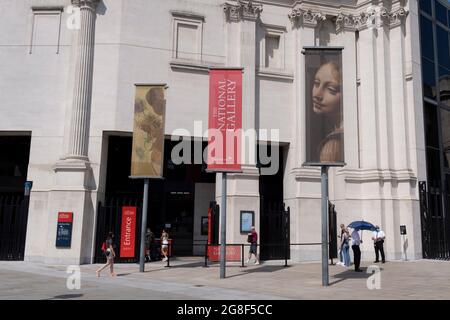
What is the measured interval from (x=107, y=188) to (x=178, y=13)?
981 cm

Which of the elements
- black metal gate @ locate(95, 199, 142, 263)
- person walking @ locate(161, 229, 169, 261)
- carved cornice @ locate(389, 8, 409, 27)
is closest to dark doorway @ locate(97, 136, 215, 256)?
black metal gate @ locate(95, 199, 142, 263)

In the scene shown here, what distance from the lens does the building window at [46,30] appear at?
21906mm

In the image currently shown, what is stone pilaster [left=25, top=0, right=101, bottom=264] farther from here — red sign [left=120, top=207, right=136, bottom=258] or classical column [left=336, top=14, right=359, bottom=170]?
classical column [left=336, top=14, right=359, bottom=170]

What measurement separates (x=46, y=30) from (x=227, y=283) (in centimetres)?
1590

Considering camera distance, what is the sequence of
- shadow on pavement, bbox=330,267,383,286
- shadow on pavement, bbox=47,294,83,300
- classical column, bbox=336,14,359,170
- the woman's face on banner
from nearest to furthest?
Result: shadow on pavement, bbox=47,294,83,300 → the woman's face on banner → shadow on pavement, bbox=330,267,383,286 → classical column, bbox=336,14,359,170

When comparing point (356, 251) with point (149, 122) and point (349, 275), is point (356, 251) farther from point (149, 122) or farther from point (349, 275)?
point (149, 122)

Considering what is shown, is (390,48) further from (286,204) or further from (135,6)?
(135,6)

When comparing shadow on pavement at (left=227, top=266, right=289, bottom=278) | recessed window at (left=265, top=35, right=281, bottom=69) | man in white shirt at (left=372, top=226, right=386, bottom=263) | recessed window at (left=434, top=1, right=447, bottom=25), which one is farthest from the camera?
recessed window at (left=434, top=1, right=447, bottom=25)

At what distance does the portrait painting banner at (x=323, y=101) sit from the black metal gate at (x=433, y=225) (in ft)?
36.3

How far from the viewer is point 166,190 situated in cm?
2444

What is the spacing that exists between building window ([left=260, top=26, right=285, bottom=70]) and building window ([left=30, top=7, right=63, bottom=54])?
10.7 meters

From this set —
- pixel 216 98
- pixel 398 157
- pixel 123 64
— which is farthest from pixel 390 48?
pixel 123 64

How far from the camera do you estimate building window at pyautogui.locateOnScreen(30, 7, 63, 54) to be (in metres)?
21.9

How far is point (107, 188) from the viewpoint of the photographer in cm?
2323
